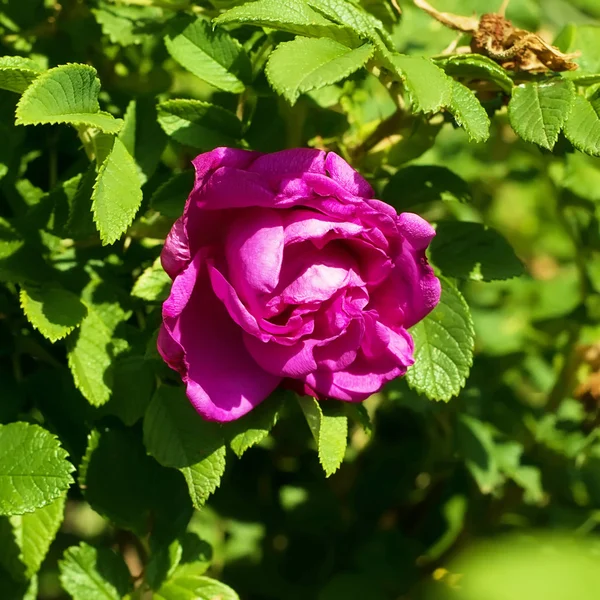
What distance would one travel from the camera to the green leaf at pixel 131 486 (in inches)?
37.8

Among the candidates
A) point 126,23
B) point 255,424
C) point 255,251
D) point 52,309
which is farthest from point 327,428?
point 126,23

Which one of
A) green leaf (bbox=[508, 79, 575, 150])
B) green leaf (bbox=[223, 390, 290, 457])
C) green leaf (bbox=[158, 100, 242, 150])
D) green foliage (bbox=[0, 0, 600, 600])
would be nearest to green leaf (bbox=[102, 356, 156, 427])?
green foliage (bbox=[0, 0, 600, 600])

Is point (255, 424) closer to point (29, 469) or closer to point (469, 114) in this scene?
point (29, 469)

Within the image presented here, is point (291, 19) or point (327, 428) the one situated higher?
point (291, 19)

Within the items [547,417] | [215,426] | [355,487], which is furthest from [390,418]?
[215,426]

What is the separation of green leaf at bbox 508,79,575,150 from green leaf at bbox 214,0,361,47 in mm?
176

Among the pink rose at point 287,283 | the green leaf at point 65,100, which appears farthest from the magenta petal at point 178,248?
the green leaf at point 65,100

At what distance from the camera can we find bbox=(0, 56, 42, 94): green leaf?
0.74m

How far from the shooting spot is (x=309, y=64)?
71 cm

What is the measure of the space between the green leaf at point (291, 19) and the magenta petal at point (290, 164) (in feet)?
0.35

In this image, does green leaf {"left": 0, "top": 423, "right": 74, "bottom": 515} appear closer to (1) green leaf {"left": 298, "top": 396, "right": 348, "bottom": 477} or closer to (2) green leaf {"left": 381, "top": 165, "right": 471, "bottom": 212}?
(1) green leaf {"left": 298, "top": 396, "right": 348, "bottom": 477}

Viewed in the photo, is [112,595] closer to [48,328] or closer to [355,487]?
[48,328]

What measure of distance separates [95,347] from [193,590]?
0.30m

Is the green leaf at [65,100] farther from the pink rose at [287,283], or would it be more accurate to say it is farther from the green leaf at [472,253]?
the green leaf at [472,253]
